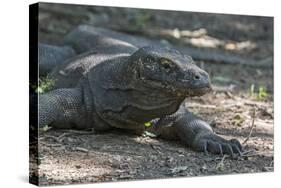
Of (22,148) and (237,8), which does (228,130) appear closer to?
(237,8)

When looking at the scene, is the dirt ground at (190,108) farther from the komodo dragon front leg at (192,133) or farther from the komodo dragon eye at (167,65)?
the komodo dragon eye at (167,65)

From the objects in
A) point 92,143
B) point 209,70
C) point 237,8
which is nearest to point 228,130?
point 237,8

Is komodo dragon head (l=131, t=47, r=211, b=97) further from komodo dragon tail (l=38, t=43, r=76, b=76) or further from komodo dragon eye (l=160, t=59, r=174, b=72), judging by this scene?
komodo dragon tail (l=38, t=43, r=76, b=76)

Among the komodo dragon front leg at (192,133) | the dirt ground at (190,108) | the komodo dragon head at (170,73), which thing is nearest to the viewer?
the komodo dragon head at (170,73)

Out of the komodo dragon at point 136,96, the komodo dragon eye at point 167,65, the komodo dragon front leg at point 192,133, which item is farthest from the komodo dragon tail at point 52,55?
the komodo dragon eye at point 167,65

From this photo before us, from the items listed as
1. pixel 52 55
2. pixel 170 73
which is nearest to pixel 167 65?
pixel 170 73

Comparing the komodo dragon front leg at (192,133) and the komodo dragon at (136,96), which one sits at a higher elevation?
the komodo dragon at (136,96)

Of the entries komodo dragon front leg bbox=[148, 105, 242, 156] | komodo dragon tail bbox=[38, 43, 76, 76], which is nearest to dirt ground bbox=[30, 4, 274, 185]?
komodo dragon front leg bbox=[148, 105, 242, 156]
